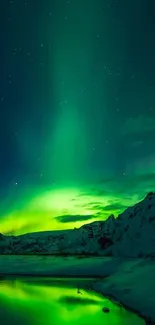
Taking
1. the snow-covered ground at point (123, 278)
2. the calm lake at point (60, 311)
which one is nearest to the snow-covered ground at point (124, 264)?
the snow-covered ground at point (123, 278)

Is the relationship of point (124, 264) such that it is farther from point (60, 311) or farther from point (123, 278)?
point (60, 311)

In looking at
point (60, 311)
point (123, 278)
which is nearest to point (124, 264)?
point (123, 278)

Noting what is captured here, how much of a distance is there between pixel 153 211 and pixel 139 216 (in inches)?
170

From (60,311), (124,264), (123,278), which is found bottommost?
(60,311)

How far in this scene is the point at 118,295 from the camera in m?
35.8

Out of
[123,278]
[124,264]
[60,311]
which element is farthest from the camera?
[124,264]

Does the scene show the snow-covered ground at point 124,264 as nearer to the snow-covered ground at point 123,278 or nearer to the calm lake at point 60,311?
the snow-covered ground at point 123,278

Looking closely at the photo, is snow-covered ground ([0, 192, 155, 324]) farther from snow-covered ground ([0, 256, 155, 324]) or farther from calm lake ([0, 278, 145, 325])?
calm lake ([0, 278, 145, 325])

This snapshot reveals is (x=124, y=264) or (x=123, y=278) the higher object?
(x=124, y=264)

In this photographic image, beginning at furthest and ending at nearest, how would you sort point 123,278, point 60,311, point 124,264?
1. point 124,264
2. point 123,278
3. point 60,311

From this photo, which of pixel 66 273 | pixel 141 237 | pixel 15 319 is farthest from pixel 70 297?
pixel 141 237

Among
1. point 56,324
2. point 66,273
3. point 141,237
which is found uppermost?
point 141,237

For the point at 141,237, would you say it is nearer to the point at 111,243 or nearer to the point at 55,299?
the point at 111,243

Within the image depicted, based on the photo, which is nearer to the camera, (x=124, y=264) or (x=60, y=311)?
(x=60, y=311)
